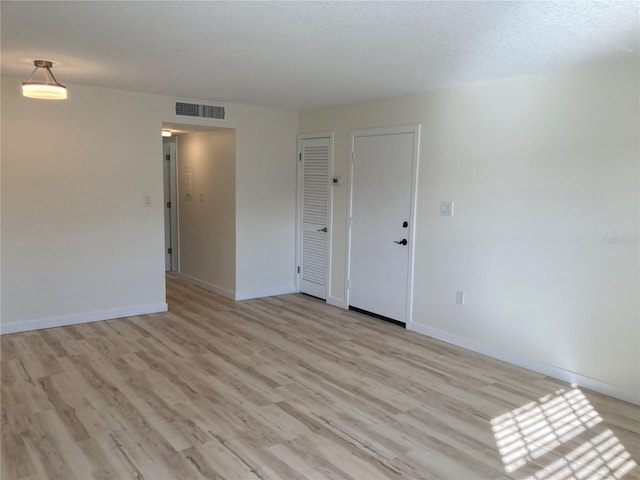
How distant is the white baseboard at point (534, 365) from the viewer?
10.8ft

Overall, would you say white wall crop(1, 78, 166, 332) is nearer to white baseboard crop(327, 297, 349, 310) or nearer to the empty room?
the empty room

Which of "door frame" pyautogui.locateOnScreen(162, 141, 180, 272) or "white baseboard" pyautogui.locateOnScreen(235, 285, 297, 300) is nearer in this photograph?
"white baseboard" pyautogui.locateOnScreen(235, 285, 297, 300)

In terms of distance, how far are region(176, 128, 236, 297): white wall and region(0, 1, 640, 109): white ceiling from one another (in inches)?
66.4

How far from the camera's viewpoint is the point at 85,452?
2.52 meters

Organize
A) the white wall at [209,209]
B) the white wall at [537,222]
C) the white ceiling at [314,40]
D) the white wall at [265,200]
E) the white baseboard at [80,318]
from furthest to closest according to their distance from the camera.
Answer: the white wall at [209,209] < the white wall at [265,200] < the white baseboard at [80,318] < the white wall at [537,222] < the white ceiling at [314,40]

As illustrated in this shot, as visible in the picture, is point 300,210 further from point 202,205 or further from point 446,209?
point 446,209

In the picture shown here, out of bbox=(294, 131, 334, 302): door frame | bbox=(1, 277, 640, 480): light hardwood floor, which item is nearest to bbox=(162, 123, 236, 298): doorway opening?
bbox=(294, 131, 334, 302): door frame

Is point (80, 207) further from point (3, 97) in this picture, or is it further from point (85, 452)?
point (85, 452)

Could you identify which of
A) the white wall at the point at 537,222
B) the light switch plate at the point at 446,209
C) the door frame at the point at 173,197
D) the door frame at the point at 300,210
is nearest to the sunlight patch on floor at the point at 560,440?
the white wall at the point at 537,222

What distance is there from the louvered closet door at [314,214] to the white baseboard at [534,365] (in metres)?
1.56

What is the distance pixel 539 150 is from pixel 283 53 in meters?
2.12

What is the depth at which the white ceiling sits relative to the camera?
93.0 inches

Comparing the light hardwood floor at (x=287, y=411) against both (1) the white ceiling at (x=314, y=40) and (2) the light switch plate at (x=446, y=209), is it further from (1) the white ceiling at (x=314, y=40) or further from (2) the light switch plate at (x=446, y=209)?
(1) the white ceiling at (x=314, y=40)

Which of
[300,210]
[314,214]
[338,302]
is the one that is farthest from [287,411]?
[300,210]
